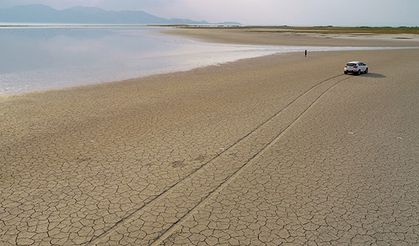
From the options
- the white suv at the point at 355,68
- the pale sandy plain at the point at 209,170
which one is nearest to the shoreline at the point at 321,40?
the white suv at the point at 355,68

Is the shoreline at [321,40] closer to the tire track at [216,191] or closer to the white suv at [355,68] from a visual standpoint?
the white suv at [355,68]

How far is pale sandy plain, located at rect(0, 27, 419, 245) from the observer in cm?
706

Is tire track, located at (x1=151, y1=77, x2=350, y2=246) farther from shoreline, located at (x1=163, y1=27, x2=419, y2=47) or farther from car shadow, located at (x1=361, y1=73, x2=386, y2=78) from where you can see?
shoreline, located at (x1=163, y1=27, x2=419, y2=47)

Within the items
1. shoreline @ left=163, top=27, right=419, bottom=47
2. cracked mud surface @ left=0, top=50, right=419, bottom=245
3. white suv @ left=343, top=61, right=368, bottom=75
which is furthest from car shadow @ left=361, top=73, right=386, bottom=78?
shoreline @ left=163, top=27, right=419, bottom=47

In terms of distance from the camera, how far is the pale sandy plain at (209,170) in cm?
706

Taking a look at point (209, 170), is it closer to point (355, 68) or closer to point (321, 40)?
point (355, 68)

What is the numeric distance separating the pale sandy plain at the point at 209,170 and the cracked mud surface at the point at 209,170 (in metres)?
0.04

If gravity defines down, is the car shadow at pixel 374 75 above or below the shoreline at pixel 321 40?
below

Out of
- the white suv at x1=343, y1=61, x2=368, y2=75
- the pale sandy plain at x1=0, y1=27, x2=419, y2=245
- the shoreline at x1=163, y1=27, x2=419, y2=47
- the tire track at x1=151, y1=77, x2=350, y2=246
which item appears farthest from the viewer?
the shoreline at x1=163, y1=27, x2=419, y2=47

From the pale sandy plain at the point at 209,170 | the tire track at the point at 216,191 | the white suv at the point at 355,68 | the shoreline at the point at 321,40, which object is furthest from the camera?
the shoreline at the point at 321,40

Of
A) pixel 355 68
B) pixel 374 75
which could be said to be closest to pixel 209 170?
pixel 355 68

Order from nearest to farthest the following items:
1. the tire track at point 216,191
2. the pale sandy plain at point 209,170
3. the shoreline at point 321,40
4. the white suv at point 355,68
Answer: the tire track at point 216,191 → the pale sandy plain at point 209,170 → the white suv at point 355,68 → the shoreline at point 321,40

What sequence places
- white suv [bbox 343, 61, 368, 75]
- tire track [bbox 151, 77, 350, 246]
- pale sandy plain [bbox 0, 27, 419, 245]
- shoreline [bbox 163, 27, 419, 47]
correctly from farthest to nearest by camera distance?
shoreline [bbox 163, 27, 419, 47], white suv [bbox 343, 61, 368, 75], pale sandy plain [bbox 0, 27, 419, 245], tire track [bbox 151, 77, 350, 246]

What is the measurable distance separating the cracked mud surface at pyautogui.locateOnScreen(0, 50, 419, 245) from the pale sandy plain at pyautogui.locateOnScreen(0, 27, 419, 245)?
41 millimetres
